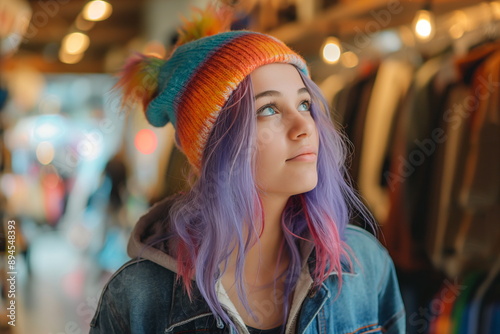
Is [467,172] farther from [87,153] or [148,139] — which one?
[87,153]

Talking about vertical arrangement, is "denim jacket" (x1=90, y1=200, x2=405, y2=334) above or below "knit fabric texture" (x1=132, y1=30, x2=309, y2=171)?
below

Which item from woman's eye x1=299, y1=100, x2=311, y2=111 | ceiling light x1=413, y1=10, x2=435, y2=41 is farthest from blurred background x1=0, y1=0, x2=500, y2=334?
woman's eye x1=299, y1=100, x2=311, y2=111

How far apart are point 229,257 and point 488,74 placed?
4.04ft

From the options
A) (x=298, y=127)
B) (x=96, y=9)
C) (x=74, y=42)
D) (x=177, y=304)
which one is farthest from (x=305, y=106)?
(x=74, y=42)

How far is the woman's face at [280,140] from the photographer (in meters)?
1.09

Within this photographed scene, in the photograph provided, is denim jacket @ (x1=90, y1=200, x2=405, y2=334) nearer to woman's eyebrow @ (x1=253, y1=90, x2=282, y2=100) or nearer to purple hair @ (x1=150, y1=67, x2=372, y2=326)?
purple hair @ (x1=150, y1=67, x2=372, y2=326)

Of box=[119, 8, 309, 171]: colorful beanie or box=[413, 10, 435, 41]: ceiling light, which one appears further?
box=[413, 10, 435, 41]: ceiling light

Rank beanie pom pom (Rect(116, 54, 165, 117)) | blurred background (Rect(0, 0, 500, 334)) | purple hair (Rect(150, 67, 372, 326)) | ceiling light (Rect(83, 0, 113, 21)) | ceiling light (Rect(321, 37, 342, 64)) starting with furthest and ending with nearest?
ceiling light (Rect(83, 0, 113, 21)) → ceiling light (Rect(321, 37, 342, 64)) → blurred background (Rect(0, 0, 500, 334)) → beanie pom pom (Rect(116, 54, 165, 117)) → purple hair (Rect(150, 67, 372, 326))

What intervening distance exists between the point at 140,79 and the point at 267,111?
360 millimetres

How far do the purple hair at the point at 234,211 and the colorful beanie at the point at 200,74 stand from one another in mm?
30

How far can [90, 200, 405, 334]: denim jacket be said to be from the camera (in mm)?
1115

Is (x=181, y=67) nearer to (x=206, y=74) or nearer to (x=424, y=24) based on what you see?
(x=206, y=74)

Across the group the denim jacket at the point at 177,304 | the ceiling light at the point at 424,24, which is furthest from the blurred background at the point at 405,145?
the denim jacket at the point at 177,304

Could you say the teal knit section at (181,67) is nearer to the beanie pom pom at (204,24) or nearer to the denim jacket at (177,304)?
the beanie pom pom at (204,24)
